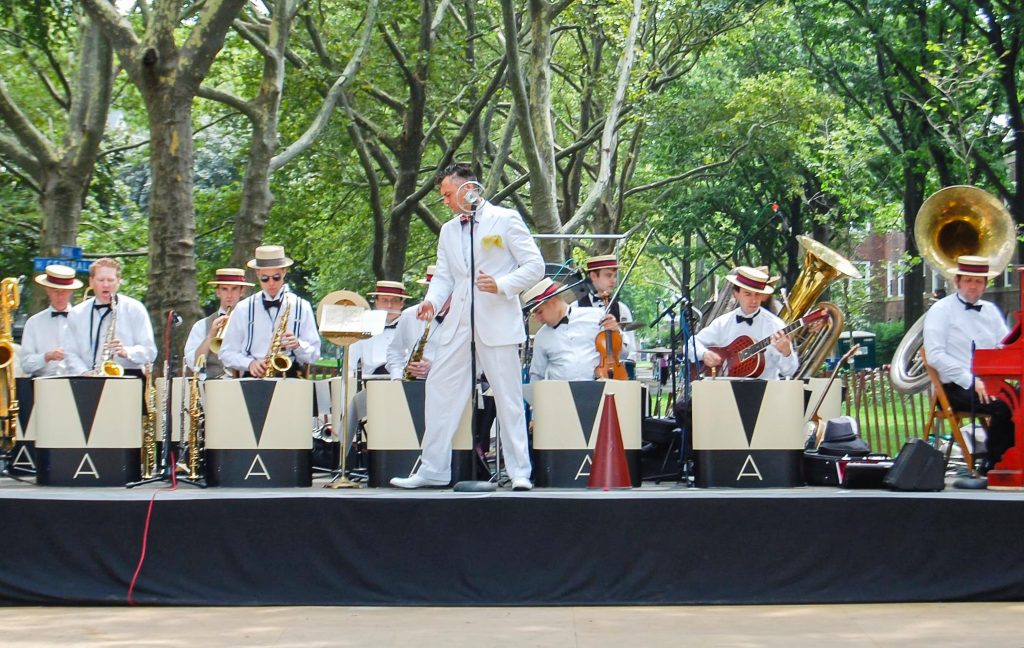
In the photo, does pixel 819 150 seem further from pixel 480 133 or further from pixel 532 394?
pixel 532 394

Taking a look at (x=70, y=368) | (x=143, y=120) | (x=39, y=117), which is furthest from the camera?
(x=143, y=120)

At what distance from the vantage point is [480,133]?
2427cm

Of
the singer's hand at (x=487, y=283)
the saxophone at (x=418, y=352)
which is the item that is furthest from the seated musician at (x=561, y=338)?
the singer's hand at (x=487, y=283)

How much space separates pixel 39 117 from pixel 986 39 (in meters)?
18.5

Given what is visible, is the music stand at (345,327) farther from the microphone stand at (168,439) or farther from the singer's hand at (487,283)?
the microphone stand at (168,439)

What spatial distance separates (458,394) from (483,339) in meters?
0.42

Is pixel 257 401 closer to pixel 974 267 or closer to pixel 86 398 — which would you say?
pixel 86 398

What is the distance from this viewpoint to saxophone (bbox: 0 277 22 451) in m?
10.5

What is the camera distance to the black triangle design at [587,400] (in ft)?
29.4

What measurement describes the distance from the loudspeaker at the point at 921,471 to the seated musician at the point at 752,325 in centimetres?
203

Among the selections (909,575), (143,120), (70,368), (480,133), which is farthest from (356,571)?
(143,120)

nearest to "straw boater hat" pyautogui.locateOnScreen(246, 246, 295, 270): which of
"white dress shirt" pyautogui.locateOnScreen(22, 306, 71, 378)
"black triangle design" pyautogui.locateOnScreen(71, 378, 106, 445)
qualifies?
"black triangle design" pyautogui.locateOnScreen(71, 378, 106, 445)

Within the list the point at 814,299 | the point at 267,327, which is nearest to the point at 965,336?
the point at 814,299

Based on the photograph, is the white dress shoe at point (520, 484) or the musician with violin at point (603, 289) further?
the musician with violin at point (603, 289)
